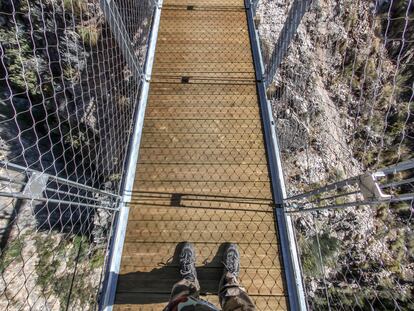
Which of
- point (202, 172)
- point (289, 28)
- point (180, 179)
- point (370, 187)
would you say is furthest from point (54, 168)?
point (370, 187)

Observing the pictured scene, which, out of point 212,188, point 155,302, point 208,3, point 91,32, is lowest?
point 155,302

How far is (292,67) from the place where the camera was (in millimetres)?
5875

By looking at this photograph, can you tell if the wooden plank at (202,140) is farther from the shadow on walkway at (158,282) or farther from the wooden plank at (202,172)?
the shadow on walkway at (158,282)

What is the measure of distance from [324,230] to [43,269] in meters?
4.53

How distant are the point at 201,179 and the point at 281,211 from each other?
674 mm

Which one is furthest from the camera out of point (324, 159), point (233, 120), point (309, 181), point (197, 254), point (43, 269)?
point (324, 159)

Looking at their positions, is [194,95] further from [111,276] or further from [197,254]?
[111,276]

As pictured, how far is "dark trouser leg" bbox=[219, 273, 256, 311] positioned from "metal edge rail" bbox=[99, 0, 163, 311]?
2.33 feet

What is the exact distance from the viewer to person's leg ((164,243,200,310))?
1630mm

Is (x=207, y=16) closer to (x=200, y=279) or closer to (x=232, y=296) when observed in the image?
(x=200, y=279)

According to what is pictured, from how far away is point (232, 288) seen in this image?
5.69 ft

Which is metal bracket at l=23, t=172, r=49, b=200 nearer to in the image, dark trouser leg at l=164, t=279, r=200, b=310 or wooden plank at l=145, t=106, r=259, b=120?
dark trouser leg at l=164, t=279, r=200, b=310

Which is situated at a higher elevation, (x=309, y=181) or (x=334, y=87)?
(x=334, y=87)

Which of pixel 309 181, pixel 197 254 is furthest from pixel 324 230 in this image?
pixel 197 254
